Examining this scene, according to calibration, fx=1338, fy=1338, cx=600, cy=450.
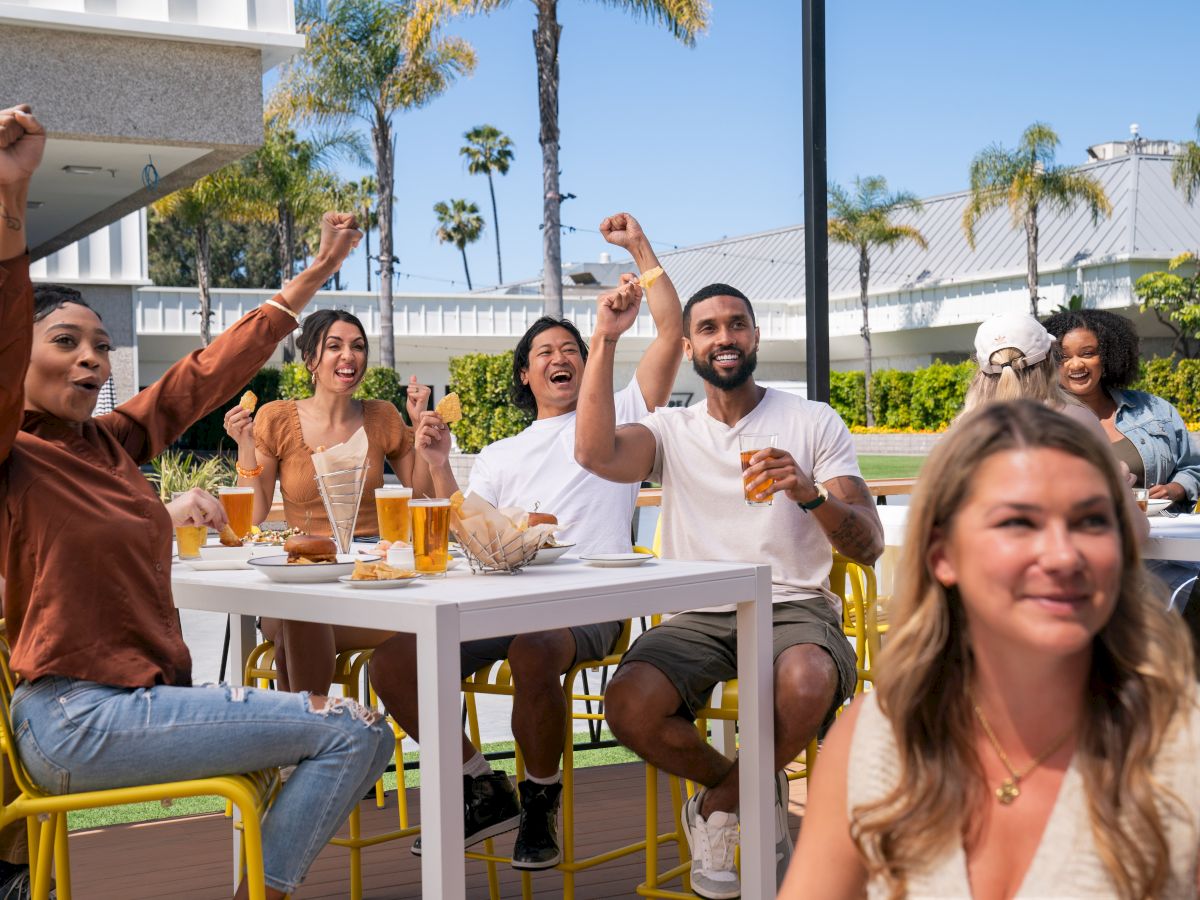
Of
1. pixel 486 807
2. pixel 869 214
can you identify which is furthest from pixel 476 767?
pixel 869 214

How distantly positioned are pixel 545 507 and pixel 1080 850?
2.31 metres

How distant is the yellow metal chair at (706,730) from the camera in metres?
2.79

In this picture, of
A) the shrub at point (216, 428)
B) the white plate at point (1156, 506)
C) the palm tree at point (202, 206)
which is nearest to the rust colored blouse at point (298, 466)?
the white plate at point (1156, 506)

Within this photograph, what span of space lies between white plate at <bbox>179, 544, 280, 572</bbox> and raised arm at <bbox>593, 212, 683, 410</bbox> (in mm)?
1205

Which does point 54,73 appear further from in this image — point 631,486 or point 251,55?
point 631,486

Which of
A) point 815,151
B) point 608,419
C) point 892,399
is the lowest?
point 608,419

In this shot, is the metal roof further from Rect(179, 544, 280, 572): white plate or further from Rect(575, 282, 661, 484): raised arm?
Rect(179, 544, 280, 572): white plate

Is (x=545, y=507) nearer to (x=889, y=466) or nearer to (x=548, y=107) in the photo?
(x=548, y=107)

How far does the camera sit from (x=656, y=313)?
3.66 meters

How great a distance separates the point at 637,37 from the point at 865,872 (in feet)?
221

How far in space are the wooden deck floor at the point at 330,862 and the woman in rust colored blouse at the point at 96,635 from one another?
1106 millimetres

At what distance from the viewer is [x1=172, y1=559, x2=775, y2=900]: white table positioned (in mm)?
2037

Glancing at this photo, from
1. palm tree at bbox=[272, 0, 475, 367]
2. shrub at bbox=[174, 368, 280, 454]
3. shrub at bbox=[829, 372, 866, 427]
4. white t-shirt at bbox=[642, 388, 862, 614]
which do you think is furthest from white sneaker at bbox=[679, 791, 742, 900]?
shrub at bbox=[829, 372, 866, 427]

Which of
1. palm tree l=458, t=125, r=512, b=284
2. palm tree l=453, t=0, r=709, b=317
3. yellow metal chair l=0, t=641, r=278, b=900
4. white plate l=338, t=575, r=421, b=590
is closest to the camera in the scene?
yellow metal chair l=0, t=641, r=278, b=900
